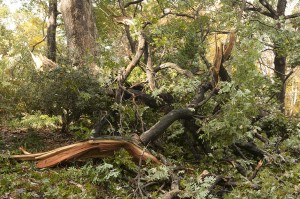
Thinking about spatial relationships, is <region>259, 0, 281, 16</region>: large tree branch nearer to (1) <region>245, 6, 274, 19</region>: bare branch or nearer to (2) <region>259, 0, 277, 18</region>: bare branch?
(2) <region>259, 0, 277, 18</region>: bare branch

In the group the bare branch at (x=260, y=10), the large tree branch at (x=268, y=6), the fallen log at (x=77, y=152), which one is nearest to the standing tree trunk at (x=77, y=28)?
the fallen log at (x=77, y=152)

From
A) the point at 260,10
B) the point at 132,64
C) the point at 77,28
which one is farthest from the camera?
the point at 260,10

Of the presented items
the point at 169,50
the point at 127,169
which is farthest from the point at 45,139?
the point at 169,50

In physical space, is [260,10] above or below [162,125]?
above

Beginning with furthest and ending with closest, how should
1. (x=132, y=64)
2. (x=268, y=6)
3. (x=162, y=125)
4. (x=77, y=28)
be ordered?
(x=268, y=6) → (x=77, y=28) → (x=132, y=64) → (x=162, y=125)

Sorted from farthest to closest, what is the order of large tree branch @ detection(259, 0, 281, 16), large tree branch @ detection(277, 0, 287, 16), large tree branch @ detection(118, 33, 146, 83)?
1. large tree branch @ detection(277, 0, 287, 16)
2. large tree branch @ detection(259, 0, 281, 16)
3. large tree branch @ detection(118, 33, 146, 83)

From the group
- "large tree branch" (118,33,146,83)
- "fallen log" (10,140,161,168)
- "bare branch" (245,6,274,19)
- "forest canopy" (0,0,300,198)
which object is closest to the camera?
"forest canopy" (0,0,300,198)

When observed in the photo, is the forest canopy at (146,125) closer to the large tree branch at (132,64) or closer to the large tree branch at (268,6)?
the large tree branch at (132,64)

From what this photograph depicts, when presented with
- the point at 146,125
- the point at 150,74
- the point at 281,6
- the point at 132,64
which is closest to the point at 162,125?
the point at 146,125

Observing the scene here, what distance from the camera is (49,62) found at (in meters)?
7.16

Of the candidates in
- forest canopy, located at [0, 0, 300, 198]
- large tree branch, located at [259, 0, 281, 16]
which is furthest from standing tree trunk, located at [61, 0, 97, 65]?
large tree branch, located at [259, 0, 281, 16]

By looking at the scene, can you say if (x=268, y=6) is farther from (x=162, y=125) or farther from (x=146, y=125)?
(x=162, y=125)

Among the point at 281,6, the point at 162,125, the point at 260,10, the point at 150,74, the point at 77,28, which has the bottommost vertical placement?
the point at 162,125

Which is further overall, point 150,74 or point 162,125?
point 150,74
